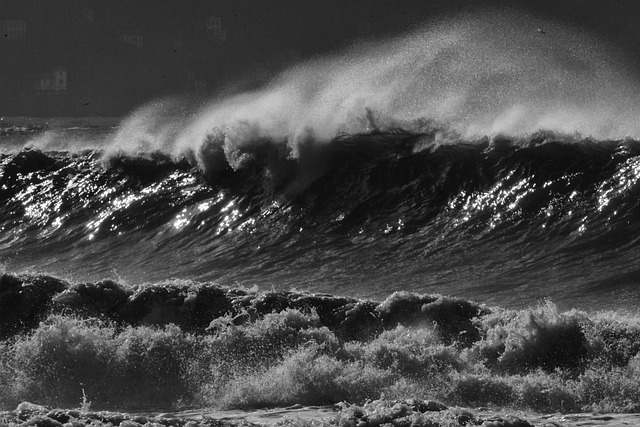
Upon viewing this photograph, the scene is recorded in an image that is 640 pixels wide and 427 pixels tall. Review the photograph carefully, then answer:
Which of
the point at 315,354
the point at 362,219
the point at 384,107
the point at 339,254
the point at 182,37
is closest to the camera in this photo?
the point at 315,354

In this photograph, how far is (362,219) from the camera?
16406 mm

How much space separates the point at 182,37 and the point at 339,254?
135 m

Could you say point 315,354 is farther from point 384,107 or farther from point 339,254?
point 384,107

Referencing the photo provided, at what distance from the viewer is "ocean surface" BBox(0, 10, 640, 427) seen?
9.51 metres

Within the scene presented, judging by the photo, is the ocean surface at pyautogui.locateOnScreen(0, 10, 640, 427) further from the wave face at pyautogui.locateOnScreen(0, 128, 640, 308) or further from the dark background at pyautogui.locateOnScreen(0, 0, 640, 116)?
the dark background at pyautogui.locateOnScreen(0, 0, 640, 116)

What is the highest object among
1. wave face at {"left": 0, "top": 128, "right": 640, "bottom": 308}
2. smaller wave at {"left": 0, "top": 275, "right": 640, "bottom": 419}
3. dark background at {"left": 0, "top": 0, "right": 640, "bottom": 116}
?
dark background at {"left": 0, "top": 0, "right": 640, "bottom": 116}

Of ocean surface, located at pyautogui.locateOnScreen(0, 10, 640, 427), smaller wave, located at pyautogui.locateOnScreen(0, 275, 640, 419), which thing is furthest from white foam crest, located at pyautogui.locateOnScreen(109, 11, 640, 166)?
smaller wave, located at pyautogui.locateOnScreen(0, 275, 640, 419)

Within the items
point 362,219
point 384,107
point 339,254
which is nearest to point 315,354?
point 339,254

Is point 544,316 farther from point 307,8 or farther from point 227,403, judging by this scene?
point 307,8

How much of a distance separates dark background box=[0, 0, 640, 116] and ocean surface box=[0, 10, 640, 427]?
307 ft

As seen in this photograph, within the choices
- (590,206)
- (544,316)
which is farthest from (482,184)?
(544,316)

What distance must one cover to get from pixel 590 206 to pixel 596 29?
4476 inches

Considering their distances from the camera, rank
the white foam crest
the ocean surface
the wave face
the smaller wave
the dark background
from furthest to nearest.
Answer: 1. the dark background
2. the white foam crest
3. the wave face
4. the ocean surface
5. the smaller wave

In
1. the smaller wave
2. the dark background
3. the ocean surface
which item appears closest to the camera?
the smaller wave
